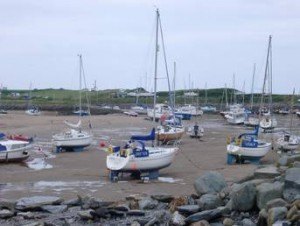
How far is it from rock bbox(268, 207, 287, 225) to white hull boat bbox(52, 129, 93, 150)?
98.2ft

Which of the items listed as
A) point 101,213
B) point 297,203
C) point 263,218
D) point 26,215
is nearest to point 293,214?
point 297,203

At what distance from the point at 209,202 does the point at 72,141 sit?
27.6 meters

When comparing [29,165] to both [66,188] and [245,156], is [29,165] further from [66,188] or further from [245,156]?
[245,156]

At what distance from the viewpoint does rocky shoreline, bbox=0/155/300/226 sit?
45.1 ft

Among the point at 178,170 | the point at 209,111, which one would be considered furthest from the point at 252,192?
the point at 209,111

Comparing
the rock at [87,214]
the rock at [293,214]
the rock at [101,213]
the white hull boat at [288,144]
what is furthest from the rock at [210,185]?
the white hull boat at [288,144]

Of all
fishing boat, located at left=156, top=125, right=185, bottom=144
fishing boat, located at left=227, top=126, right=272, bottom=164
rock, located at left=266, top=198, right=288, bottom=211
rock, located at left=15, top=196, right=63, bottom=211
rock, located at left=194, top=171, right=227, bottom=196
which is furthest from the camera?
fishing boat, located at left=156, top=125, right=185, bottom=144

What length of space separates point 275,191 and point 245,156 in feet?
64.6

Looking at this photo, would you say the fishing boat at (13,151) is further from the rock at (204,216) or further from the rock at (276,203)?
the rock at (276,203)

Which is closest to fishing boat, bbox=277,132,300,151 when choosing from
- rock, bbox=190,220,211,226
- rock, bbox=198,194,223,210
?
rock, bbox=198,194,223,210

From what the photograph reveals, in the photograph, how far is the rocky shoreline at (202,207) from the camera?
1374 centimetres

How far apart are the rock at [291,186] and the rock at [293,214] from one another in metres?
1.17

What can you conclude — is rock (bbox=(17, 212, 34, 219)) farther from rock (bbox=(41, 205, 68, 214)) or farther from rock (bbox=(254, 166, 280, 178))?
rock (bbox=(254, 166, 280, 178))

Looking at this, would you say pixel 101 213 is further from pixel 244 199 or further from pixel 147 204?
pixel 244 199
